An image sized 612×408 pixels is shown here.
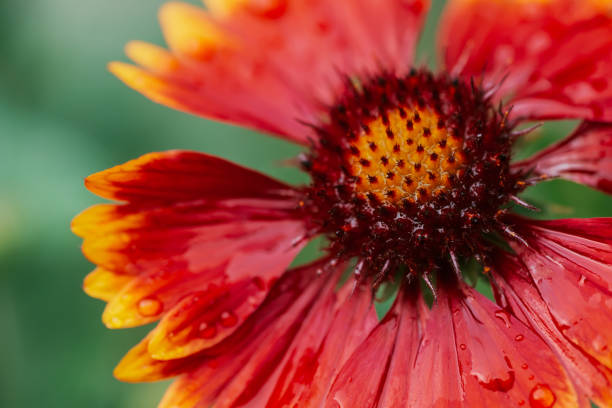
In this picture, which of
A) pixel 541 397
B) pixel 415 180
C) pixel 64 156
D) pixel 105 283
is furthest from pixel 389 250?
pixel 64 156

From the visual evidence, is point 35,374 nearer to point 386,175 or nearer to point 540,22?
point 386,175

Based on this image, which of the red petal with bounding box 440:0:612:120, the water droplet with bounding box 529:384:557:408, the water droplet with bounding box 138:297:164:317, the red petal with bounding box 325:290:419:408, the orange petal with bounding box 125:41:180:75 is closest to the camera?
the water droplet with bounding box 529:384:557:408

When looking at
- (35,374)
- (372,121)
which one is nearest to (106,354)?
(35,374)

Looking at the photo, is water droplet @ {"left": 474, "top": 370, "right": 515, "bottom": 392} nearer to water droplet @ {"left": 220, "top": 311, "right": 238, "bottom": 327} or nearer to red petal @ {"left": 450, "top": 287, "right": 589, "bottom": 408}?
red petal @ {"left": 450, "top": 287, "right": 589, "bottom": 408}

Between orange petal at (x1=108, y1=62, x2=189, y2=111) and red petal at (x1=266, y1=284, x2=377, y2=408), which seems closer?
red petal at (x1=266, y1=284, x2=377, y2=408)

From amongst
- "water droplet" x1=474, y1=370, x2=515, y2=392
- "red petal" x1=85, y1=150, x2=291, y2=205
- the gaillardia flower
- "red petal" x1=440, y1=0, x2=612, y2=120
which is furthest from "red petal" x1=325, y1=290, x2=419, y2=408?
"red petal" x1=440, y1=0, x2=612, y2=120

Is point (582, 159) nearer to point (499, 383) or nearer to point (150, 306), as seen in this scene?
point (499, 383)
